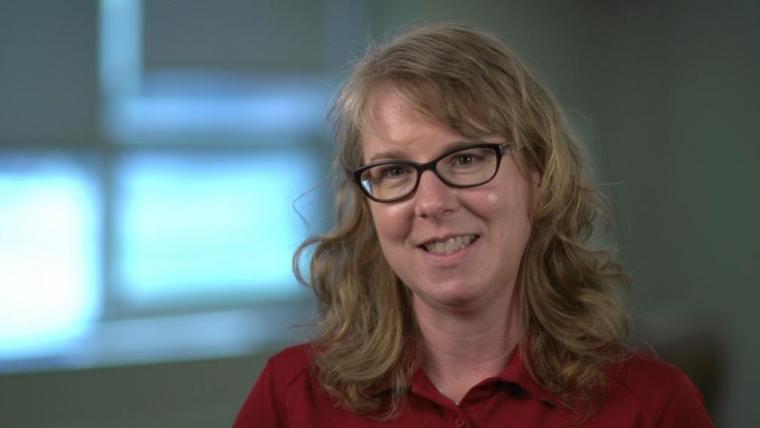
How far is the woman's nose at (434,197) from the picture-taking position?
1.37m

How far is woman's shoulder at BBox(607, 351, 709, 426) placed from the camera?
1.47 meters

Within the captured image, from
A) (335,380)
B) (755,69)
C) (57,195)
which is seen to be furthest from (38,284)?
(755,69)

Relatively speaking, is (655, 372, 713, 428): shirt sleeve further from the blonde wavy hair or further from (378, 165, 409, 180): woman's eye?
(378, 165, 409, 180): woman's eye

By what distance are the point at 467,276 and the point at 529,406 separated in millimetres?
252

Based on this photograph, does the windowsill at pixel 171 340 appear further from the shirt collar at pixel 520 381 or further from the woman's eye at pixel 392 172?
the woman's eye at pixel 392 172

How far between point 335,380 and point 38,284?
205cm

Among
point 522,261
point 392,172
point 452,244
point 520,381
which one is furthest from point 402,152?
point 520,381

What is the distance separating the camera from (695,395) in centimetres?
152

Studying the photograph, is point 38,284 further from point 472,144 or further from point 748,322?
point 748,322

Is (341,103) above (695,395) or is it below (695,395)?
above

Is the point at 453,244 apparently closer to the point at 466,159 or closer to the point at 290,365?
the point at 466,159

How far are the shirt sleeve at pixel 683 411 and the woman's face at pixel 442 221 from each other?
330 millimetres

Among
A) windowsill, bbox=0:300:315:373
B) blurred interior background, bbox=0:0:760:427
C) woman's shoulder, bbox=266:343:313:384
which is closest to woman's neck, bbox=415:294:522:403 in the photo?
woman's shoulder, bbox=266:343:313:384

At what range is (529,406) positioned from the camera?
148 centimetres
